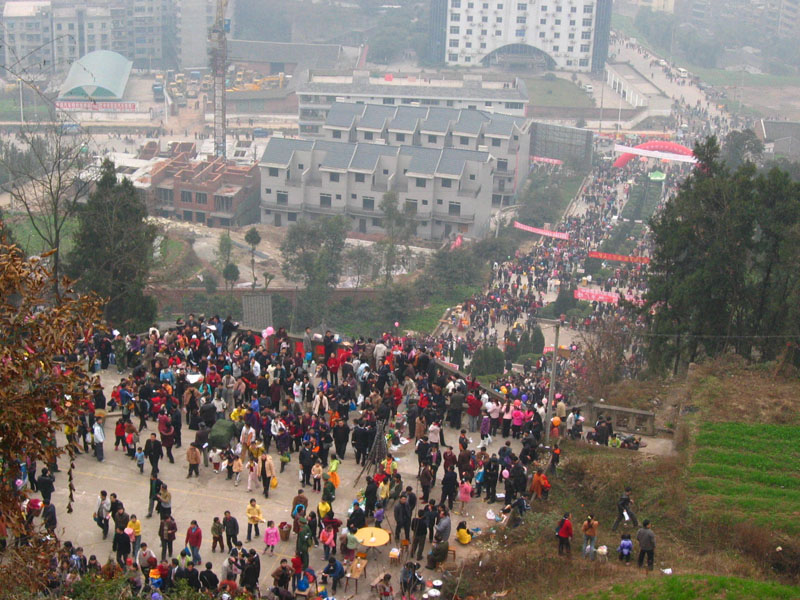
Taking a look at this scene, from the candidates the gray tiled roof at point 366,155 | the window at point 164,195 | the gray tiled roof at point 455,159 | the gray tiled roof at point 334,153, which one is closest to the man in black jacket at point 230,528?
the gray tiled roof at point 366,155

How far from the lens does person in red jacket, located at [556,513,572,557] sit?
18000 mm

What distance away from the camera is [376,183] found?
2869 inches

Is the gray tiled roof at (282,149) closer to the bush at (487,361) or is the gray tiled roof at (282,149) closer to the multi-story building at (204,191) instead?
the multi-story building at (204,191)

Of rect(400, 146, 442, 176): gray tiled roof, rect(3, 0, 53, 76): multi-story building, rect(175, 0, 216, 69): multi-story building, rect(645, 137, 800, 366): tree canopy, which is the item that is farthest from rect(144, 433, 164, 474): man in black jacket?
rect(175, 0, 216, 69): multi-story building

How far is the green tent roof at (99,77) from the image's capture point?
110750mm

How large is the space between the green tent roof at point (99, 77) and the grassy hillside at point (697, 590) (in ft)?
334

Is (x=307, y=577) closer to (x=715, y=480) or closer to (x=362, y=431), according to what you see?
(x=362, y=431)

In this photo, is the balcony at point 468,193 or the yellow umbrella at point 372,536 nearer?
the yellow umbrella at point 372,536


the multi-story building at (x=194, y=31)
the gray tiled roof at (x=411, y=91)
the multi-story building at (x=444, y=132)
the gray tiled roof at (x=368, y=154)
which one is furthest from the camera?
the multi-story building at (x=194, y=31)

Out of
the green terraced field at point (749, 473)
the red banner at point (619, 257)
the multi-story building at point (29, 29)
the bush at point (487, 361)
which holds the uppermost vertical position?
the multi-story building at point (29, 29)

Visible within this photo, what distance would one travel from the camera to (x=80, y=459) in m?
21.3

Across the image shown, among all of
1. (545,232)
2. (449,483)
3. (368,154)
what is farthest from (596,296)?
(449,483)

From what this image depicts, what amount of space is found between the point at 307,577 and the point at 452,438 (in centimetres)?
700

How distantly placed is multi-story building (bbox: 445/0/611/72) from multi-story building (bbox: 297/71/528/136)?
87.8 feet
